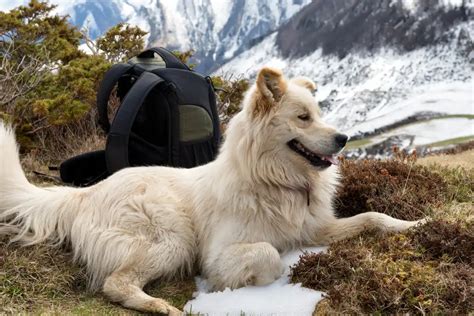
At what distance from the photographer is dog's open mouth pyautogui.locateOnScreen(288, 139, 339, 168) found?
4.36 meters

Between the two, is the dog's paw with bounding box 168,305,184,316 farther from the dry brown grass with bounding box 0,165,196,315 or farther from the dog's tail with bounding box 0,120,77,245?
the dog's tail with bounding box 0,120,77,245

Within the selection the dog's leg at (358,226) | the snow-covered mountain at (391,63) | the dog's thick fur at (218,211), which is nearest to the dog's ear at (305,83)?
the dog's thick fur at (218,211)

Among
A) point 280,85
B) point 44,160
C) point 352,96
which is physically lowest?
point 352,96

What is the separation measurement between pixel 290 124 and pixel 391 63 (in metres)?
145

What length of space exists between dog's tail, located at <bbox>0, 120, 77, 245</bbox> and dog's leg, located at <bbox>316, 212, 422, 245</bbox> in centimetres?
224

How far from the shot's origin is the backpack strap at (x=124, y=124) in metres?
5.52

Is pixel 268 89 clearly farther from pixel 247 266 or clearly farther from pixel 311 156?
pixel 247 266

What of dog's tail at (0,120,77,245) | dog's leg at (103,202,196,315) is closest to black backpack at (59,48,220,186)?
dog's tail at (0,120,77,245)

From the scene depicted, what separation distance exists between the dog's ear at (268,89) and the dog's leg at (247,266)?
1.12 m

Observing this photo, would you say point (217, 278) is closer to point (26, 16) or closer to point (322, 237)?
point (322, 237)

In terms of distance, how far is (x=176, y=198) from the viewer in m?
4.70

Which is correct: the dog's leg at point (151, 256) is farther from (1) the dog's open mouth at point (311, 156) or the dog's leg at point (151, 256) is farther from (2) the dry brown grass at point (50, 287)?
(1) the dog's open mouth at point (311, 156)

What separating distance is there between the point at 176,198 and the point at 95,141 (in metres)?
5.08

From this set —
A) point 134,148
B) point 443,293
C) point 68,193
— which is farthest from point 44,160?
point 443,293
